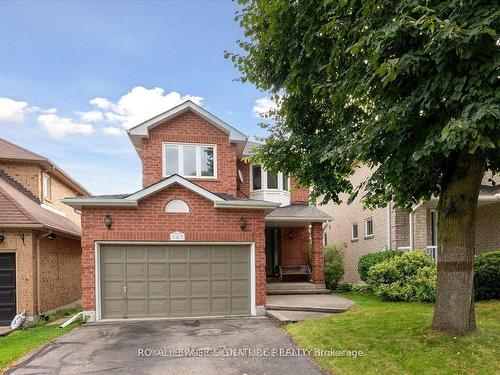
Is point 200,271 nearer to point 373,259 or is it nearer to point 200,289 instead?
point 200,289

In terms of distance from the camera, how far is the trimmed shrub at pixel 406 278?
11.6 meters

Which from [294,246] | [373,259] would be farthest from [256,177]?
[373,259]

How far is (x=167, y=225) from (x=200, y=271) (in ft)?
5.73

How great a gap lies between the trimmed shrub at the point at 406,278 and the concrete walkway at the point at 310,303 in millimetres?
1243

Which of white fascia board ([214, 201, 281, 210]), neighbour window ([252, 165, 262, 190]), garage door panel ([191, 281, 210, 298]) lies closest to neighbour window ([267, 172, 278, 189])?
neighbour window ([252, 165, 262, 190])

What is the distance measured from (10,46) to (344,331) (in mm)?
15199

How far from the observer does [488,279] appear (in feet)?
34.6

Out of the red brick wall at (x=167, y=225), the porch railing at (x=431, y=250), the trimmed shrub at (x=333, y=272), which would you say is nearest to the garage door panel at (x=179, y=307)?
the red brick wall at (x=167, y=225)

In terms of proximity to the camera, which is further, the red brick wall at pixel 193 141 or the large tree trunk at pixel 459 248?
the red brick wall at pixel 193 141

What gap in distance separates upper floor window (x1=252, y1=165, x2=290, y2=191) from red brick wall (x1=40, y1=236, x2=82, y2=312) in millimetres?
8268

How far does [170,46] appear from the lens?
15.5m

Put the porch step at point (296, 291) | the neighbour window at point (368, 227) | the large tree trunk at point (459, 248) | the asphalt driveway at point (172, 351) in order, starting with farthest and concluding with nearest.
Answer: the neighbour window at point (368, 227)
the porch step at point (296, 291)
the large tree trunk at point (459, 248)
the asphalt driveway at point (172, 351)

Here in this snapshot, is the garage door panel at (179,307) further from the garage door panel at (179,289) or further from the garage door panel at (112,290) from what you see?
the garage door panel at (112,290)

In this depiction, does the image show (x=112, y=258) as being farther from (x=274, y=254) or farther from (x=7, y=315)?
(x=274, y=254)
